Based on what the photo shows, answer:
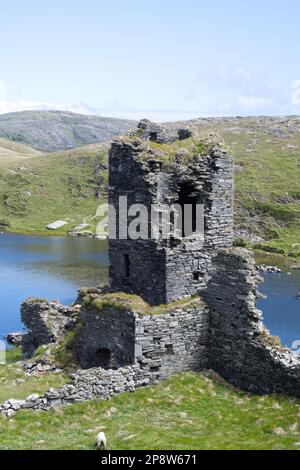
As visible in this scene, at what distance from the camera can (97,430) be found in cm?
1817

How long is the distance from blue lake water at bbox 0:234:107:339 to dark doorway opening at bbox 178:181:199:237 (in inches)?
1079

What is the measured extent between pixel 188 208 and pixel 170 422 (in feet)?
32.0

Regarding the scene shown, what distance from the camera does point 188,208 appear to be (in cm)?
2570

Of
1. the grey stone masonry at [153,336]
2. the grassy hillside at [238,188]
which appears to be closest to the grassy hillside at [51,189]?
the grassy hillside at [238,188]

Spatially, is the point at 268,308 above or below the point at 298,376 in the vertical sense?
below

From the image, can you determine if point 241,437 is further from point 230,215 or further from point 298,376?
point 230,215

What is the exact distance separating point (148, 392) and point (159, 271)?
4.88m

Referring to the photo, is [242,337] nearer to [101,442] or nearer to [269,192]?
[101,442]

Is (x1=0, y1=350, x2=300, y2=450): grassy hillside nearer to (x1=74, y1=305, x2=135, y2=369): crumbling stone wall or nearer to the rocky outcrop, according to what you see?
(x1=74, y1=305, x2=135, y2=369): crumbling stone wall

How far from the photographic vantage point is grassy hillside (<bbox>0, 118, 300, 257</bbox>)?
121 m

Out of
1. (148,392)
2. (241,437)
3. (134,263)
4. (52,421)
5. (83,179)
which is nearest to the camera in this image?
(241,437)

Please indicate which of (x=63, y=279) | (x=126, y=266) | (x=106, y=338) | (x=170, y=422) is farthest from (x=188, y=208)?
(x=63, y=279)

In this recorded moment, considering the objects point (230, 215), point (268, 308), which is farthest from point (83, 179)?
point (230, 215)
